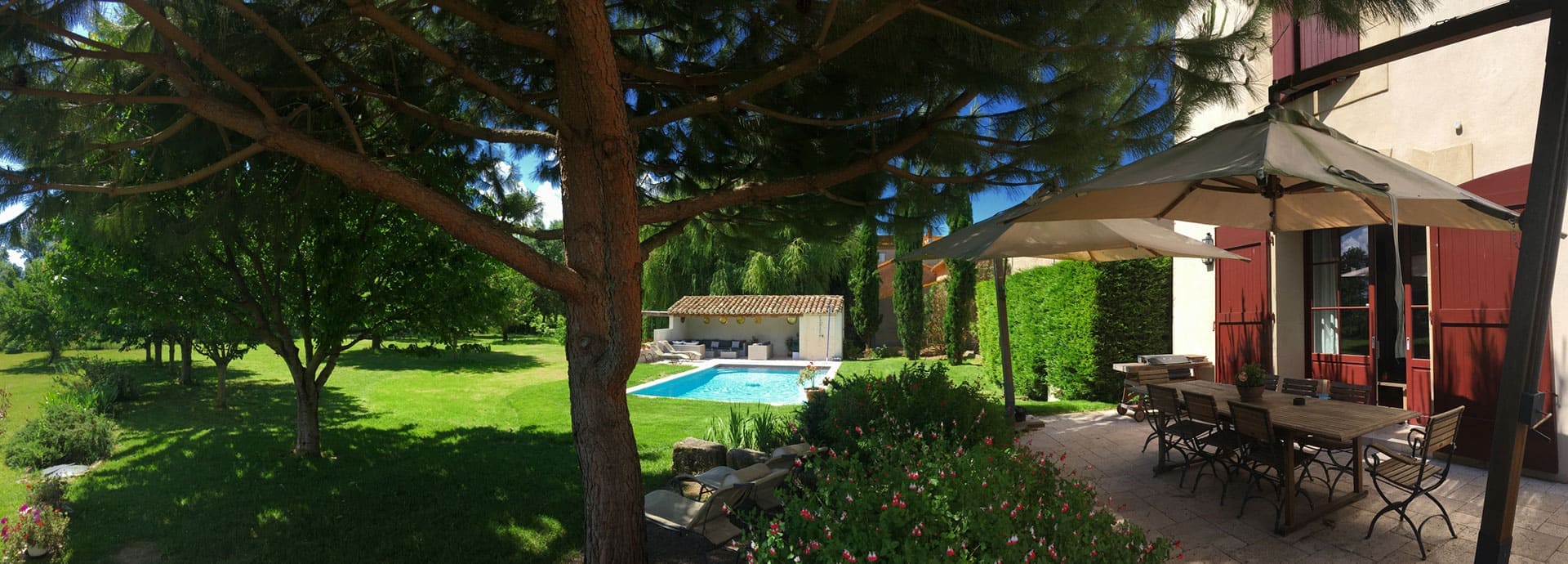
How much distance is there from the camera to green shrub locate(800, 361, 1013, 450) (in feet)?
15.6

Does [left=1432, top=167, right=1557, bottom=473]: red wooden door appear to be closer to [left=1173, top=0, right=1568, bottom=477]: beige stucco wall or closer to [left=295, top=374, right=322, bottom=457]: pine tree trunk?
[left=1173, top=0, right=1568, bottom=477]: beige stucco wall

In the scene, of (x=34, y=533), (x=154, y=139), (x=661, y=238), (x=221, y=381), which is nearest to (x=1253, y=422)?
(x=661, y=238)

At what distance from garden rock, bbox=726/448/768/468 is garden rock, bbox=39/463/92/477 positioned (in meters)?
7.45

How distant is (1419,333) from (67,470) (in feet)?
50.0

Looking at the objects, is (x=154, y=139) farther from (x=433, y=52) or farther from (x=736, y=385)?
(x=736, y=385)

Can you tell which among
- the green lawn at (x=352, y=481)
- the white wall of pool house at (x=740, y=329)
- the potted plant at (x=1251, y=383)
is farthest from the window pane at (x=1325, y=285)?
the white wall of pool house at (x=740, y=329)

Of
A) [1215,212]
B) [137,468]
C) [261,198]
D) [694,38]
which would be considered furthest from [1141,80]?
[137,468]

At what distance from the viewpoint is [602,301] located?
12.1 ft

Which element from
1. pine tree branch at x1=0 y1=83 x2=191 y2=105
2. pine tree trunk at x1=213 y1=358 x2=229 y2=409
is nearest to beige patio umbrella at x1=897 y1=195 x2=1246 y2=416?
pine tree branch at x1=0 y1=83 x2=191 y2=105

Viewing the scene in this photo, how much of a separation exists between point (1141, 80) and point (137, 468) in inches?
442

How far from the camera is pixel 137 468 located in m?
7.44

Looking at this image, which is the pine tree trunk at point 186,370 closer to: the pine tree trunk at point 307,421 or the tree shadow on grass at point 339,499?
the tree shadow on grass at point 339,499

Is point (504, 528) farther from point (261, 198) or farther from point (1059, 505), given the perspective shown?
point (1059, 505)

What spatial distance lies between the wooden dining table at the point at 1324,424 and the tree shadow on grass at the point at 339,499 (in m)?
4.94
